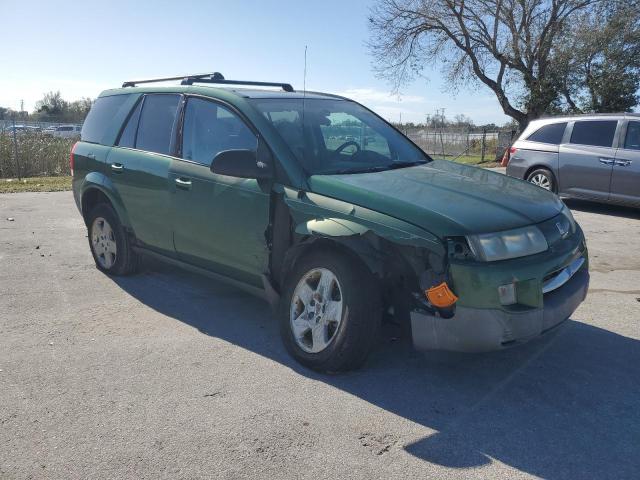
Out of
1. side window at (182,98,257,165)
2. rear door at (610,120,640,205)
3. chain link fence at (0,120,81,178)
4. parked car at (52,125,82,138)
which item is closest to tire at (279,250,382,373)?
side window at (182,98,257,165)

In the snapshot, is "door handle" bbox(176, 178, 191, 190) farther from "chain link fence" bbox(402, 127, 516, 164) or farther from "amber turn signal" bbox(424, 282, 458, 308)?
"chain link fence" bbox(402, 127, 516, 164)

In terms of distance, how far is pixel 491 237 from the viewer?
11.1 ft

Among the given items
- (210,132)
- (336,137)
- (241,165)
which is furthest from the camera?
(210,132)

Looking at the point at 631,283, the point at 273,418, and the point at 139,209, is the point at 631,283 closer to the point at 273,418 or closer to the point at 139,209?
the point at 273,418

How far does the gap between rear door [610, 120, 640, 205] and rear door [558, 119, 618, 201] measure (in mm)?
109

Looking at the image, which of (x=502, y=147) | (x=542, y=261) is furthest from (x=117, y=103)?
(x=502, y=147)

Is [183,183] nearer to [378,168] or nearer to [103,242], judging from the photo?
[378,168]

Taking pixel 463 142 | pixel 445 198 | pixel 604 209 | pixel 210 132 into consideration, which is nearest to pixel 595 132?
pixel 604 209

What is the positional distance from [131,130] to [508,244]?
3741 millimetres

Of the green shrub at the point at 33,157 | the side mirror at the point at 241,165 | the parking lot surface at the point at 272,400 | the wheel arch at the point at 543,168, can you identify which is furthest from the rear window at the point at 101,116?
the green shrub at the point at 33,157

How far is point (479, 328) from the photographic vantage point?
10.8ft

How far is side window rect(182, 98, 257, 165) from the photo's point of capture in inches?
175

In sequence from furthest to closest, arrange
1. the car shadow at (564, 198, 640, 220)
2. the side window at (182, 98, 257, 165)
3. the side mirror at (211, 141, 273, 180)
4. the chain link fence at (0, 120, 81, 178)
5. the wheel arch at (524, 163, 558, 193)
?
the chain link fence at (0, 120, 81, 178), the wheel arch at (524, 163, 558, 193), the car shadow at (564, 198, 640, 220), the side window at (182, 98, 257, 165), the side mirror at (211, 141, 273, 180)

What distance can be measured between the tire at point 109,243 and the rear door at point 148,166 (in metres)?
0.34
